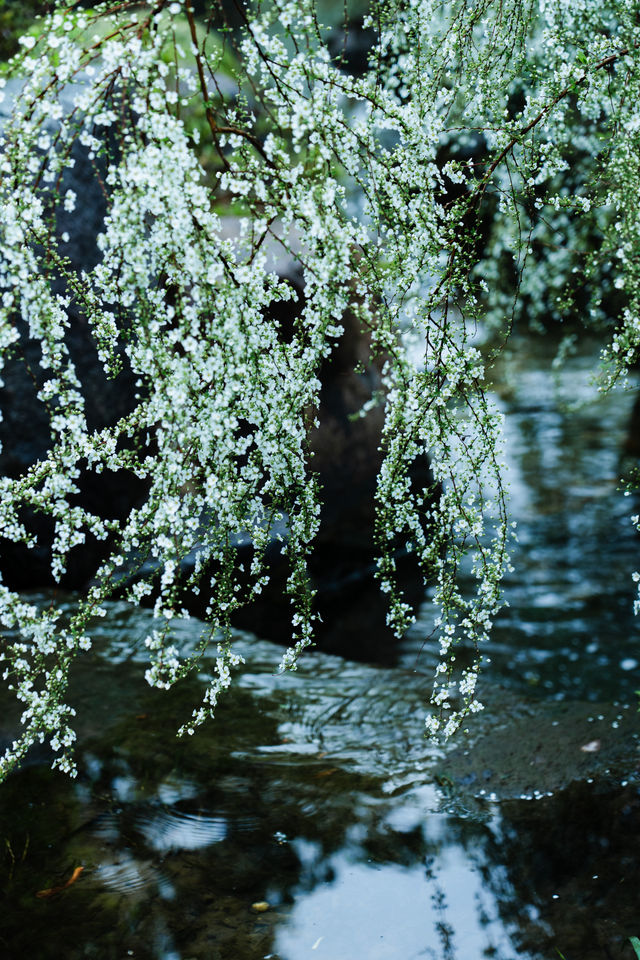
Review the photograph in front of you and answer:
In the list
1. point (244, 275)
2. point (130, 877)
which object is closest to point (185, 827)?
point (130, 877)

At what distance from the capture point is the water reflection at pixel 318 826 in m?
2.85

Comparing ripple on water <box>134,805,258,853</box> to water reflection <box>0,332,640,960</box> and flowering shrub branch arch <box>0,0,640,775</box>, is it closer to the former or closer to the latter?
water reflection <box>0,332,640,960</box>

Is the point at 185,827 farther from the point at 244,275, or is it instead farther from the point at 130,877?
the point at 244,275

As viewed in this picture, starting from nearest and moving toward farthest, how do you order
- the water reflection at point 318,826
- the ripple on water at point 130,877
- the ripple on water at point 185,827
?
1. the water reflection at point 318,826
2. the ripple on water at point 130,877
3. the ripple on water at point 185,827

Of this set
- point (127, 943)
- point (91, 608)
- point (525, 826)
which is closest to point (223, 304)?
point (91, 608)

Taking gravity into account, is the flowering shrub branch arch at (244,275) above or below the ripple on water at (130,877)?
above

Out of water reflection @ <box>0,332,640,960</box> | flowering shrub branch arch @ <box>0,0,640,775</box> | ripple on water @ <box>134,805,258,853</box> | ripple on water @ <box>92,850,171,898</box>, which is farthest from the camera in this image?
ripple on water @ <box>134,805,258,853</box>

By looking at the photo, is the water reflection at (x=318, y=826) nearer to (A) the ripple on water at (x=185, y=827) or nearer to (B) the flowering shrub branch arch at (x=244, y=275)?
(A) the ripple on water at (x=185, y=827)

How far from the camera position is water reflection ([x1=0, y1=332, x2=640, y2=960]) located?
2846 millimetres

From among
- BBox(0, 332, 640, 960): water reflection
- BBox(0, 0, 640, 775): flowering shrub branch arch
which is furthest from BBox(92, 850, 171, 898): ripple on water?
BBox(0, 0, 640, 775): flowering shrub branch arch

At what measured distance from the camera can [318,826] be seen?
3.32 meters

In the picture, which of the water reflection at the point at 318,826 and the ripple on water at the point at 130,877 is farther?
the ripple on water at the point at 130,877

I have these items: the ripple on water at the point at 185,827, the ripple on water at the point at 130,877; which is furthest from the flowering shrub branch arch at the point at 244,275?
the ripple on water at the point at 185,827

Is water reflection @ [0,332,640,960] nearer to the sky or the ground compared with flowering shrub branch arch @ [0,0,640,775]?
nearer to the ground
